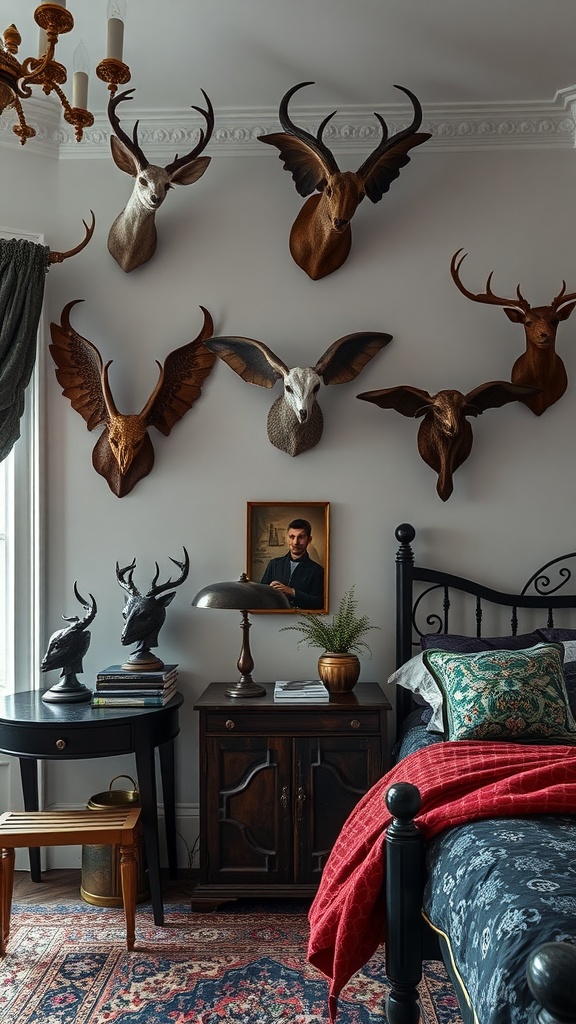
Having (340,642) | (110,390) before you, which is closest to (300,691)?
(340,642)

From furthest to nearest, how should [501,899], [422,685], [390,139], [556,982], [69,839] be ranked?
[390,139] < [422,685] < [69,839] < [501,899] < [556,982]

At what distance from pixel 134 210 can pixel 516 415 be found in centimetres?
192

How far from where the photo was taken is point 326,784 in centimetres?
319

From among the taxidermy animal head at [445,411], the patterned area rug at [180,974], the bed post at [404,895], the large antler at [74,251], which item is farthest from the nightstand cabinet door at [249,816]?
the large antler at [74,251]

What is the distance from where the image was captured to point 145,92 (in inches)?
141

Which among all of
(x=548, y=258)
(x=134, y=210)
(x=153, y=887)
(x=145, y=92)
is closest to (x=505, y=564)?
(x=548, y=258)

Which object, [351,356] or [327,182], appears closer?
[327,182]

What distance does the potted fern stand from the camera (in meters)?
3.37

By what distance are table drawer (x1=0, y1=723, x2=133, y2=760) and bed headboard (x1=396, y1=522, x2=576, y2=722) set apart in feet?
4.19

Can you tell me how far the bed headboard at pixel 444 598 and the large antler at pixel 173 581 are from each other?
3.02ft

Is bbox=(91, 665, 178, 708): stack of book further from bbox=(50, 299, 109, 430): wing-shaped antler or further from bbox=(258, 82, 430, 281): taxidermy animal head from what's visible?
bbox=(258, 82, 430, 281): taxidermy animal head

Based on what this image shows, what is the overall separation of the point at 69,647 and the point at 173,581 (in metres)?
0.56

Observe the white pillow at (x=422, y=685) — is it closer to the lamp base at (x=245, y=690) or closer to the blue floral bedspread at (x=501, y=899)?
the lamp base at (x=245, y=690)

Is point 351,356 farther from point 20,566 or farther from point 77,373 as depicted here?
point 20,566
